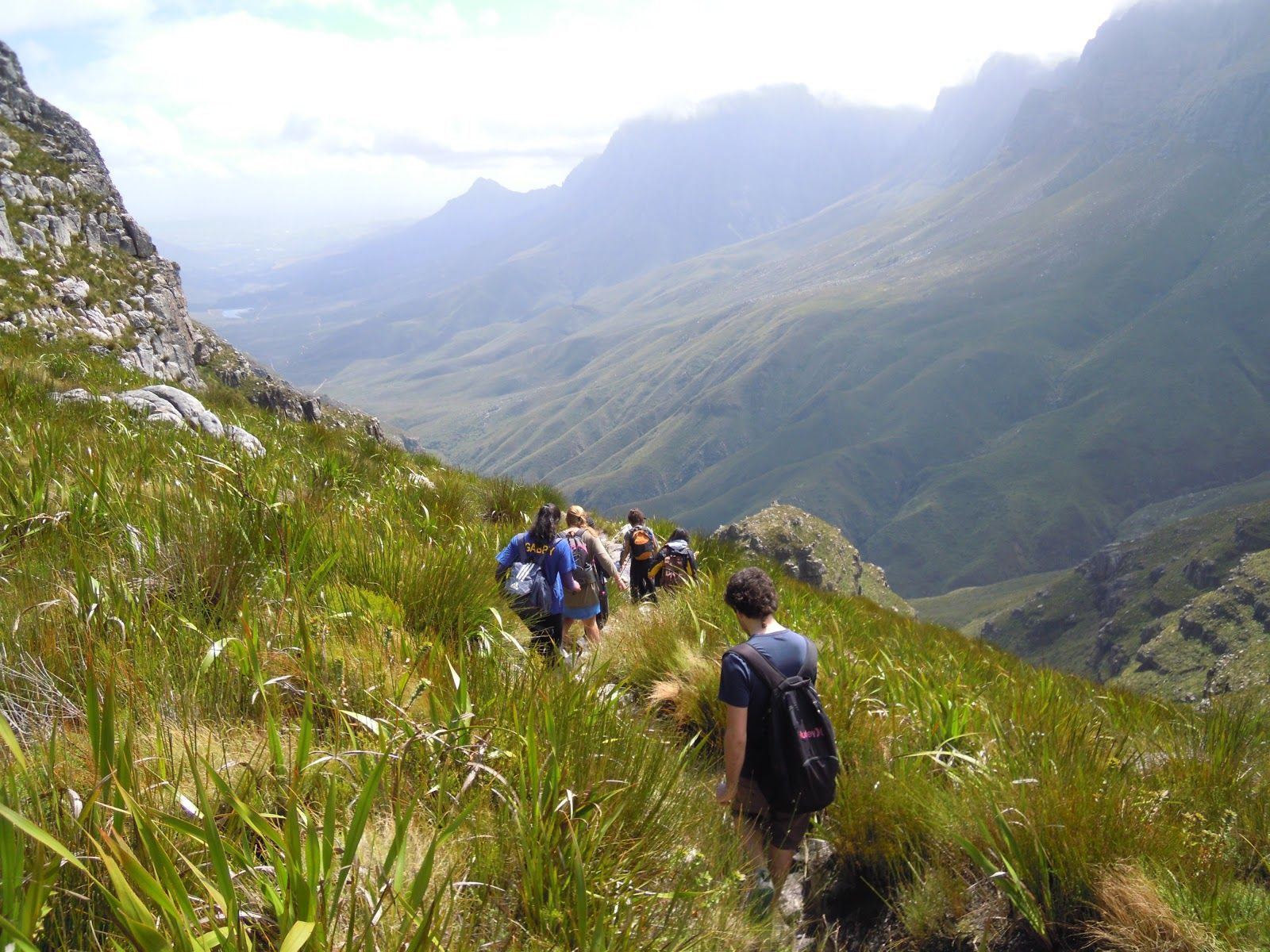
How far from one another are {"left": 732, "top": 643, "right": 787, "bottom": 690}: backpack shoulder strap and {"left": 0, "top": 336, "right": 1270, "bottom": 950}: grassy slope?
23.7 inches

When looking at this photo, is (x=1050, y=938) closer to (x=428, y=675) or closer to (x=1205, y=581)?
(x=428, y=675)

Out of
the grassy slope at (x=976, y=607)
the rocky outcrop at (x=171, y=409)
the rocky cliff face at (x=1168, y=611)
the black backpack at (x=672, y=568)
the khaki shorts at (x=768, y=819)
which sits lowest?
the grassy slope at (x=976, y=607)

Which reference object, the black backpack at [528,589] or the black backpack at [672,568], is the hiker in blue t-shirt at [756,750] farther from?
the black backpack at [672,568]

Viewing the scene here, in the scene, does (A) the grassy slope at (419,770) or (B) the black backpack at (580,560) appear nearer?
(A) the grassy slope at (419,770)

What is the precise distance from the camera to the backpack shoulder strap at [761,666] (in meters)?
3.84

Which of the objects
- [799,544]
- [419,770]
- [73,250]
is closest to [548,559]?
[419,770]

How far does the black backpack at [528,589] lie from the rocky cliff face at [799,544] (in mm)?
23819

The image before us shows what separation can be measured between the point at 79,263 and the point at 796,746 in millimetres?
33952

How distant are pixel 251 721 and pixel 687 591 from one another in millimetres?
5060

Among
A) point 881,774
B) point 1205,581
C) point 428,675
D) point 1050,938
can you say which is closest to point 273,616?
point 428,675

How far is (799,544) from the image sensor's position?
4359cm

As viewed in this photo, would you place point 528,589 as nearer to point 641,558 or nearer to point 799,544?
→ point 641,558

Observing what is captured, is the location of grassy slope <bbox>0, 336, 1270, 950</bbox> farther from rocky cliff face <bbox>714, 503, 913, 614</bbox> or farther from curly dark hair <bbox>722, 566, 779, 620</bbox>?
rocky cliff face <bbox>714, 503, 913, 614</bbox>

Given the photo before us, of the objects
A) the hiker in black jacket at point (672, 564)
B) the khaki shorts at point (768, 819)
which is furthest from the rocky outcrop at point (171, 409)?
the khaki shorts at point (768, 819)
